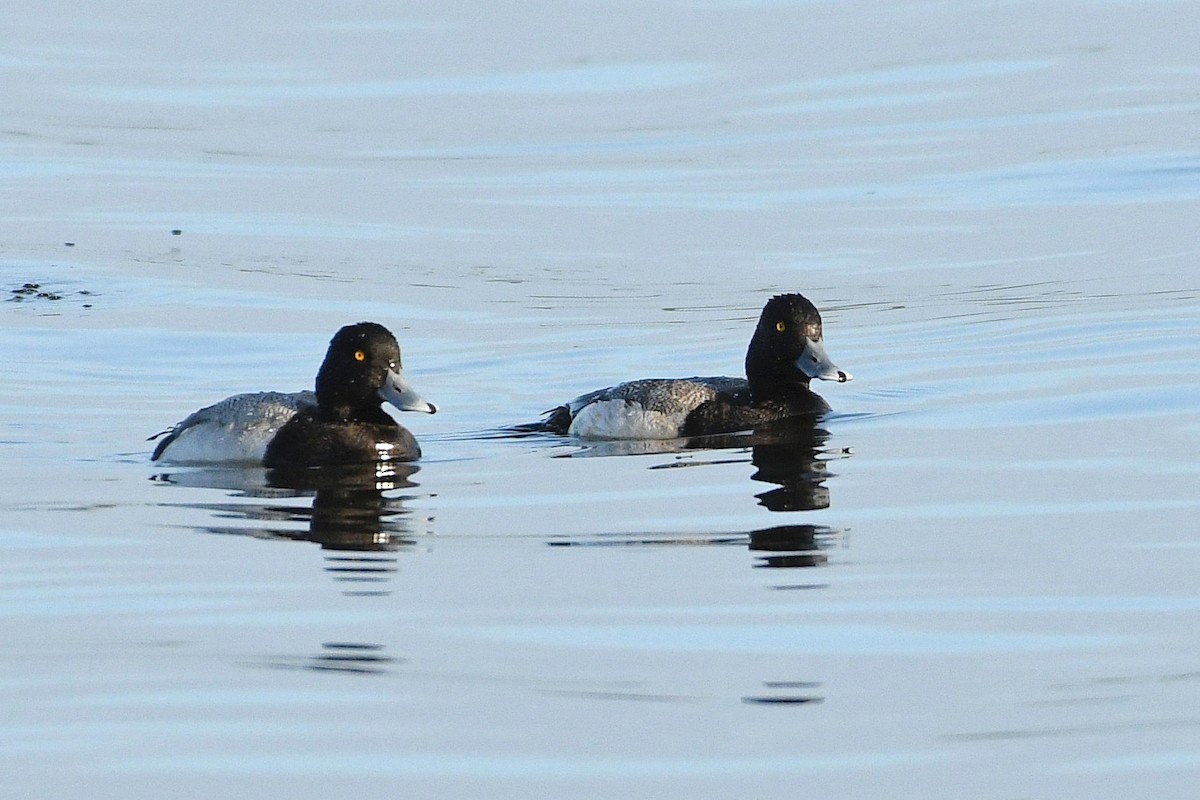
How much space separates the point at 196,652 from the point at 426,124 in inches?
949

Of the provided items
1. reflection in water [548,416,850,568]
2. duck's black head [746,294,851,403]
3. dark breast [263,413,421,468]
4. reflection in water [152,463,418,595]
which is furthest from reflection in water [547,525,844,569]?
duck's black head [746,294,851,403]

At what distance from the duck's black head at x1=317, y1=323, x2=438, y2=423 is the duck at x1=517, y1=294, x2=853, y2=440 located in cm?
113

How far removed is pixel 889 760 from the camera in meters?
5.55

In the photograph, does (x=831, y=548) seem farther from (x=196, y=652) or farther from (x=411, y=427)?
(x=411, y=427)

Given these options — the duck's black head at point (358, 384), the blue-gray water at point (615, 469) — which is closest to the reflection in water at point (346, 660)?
the blue-gray water at point (615, 469)

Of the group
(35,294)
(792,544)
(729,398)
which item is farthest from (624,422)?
→ (35,294)

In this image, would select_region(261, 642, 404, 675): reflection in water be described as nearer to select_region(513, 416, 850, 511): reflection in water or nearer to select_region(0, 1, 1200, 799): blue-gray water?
select_region(0, 1, 1200, 799): blue-gray water

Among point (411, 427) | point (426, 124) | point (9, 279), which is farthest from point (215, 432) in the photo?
point (426, 124)

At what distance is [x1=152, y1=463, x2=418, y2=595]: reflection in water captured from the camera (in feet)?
26.8

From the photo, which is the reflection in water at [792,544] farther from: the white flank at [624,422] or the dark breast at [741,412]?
the dark breast at [741,412]

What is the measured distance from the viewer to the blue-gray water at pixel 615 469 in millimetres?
5812

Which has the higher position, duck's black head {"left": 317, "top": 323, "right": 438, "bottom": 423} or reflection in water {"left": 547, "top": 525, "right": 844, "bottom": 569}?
duck's black head {"left": 317, "top": 323, "right": 438, "bottom": 423}

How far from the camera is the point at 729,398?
12391mm

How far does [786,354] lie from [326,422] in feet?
9.51
